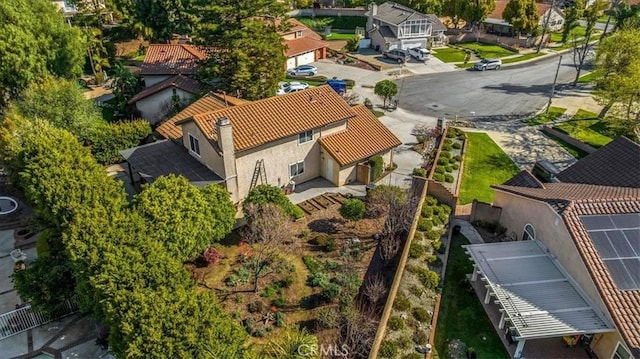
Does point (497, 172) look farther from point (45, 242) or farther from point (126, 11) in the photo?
point (126, 11)

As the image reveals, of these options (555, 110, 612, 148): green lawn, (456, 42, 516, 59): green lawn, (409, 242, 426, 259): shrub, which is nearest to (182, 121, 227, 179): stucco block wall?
(409, 242, 426, 259): shrub

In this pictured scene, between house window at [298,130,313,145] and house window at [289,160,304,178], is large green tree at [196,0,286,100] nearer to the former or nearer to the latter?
house window at [298,130,313,145]

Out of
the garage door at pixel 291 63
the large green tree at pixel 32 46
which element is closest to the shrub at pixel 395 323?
the large green tree at pixel 32 46

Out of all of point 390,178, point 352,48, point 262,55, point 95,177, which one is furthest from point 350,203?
point 352,48

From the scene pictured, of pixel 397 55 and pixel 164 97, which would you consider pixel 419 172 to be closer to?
pixel 164 97

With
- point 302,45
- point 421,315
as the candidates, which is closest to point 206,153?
point 421,315
